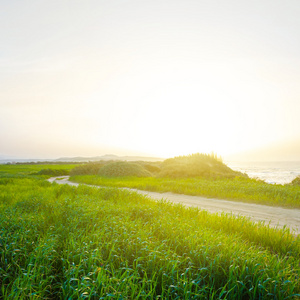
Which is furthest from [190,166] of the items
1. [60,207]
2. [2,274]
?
[2,274]

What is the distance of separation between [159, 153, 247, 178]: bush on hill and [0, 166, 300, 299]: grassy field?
12906 millimetres

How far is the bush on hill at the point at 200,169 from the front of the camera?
18869mm

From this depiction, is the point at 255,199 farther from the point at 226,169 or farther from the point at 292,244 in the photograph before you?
the point at 226,169

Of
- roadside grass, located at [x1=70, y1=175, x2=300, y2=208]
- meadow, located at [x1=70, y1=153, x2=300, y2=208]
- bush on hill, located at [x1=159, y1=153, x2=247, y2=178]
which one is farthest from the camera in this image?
bush on hill, located at [x1=159, y1=153, x2=247, y2=178]

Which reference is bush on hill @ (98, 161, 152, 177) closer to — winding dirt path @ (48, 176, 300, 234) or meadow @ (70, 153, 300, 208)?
meadow @ (70, 153, 300, 208)

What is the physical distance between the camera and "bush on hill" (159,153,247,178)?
18.9 m

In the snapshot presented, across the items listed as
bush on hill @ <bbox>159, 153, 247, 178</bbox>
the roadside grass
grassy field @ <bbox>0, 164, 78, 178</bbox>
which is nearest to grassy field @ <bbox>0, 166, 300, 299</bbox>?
the roadside grass

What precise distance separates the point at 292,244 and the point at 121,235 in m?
3.31

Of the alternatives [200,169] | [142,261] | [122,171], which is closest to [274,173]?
[200,169]

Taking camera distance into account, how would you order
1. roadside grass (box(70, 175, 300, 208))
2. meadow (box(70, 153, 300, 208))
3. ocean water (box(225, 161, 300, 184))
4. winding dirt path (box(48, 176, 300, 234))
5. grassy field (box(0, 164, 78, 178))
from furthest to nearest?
1. grassy field (box(0, 164, 78, 178))
2. ocean water (box(225, 161, 300, 184))
3. meadow (box(70, 153, 300, 208))
4. roadside grass (box(70, 175, 300, 208))
5. winding dirt path (box(48, 176, 300, 234))

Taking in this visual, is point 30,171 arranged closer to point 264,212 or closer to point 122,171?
point 122,171

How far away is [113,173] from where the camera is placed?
23109 mm

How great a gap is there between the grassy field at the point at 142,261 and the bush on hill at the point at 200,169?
1291 cm

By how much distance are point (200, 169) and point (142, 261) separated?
55.8 ft
